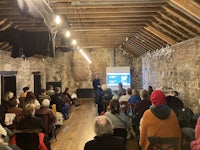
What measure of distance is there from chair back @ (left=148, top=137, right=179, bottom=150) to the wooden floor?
2.75m

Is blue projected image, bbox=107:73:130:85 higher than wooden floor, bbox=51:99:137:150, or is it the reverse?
blue projected image, bbox=107:73:130:85

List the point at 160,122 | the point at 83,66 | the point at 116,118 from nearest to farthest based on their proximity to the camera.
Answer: the point at 160,122 → the point at 116,118 → the point at 83,66

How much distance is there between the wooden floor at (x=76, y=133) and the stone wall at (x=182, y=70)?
1.89 metres

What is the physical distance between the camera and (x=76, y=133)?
8023 millimetres

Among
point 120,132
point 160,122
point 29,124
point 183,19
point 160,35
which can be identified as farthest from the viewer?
point 160,35

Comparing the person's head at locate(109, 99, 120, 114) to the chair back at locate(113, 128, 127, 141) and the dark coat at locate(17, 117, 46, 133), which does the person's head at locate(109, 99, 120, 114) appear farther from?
the dark coat at locate(17, 117, 46, 133)

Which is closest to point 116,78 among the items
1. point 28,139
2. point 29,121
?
point 29,121

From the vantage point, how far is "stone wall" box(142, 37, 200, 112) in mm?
6508

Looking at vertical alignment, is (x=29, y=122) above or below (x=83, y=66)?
below

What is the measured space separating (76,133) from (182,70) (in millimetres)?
3527

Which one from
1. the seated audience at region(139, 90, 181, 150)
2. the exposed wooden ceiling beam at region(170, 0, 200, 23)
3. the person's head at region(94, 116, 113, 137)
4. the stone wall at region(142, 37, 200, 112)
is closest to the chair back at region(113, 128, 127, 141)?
the seated audience at region(139, 90, 181, 150)

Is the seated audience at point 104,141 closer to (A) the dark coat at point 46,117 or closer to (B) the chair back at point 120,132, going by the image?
(B) the chair back at point 120,132

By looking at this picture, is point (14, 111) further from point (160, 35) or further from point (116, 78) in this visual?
point (116, 78)

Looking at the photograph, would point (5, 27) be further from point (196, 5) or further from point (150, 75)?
point (150, 75)
